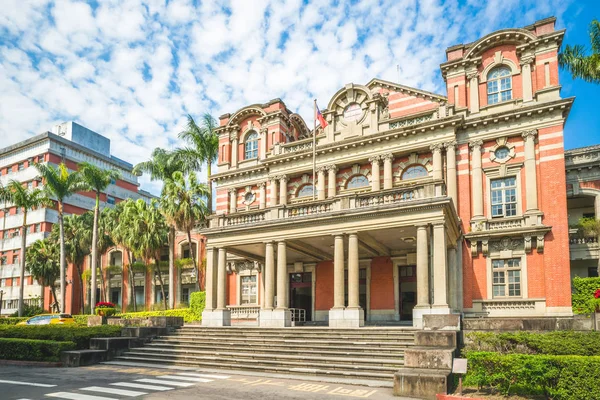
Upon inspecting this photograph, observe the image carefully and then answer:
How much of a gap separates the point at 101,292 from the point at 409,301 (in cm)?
3009

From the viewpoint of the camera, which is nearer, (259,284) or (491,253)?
(491,253)

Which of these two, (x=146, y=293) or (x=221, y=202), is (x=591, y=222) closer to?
(x=221, y=202)

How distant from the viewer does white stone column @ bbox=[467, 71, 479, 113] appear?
24.9m

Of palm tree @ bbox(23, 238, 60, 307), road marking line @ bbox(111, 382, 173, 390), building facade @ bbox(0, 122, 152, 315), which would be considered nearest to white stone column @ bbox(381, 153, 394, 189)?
road marking line @ bbox(111, 382, 173, 390)

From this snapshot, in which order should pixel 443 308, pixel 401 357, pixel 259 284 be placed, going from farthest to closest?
pixel 259 284 → pixel 443 308 → pixel 401 357

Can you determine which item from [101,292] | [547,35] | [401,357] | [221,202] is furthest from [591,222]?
[101,292]

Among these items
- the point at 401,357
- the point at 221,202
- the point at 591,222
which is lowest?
the point at 401,357

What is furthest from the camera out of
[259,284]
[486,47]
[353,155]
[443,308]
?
[259,284]

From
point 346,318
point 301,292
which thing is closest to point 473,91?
point 346,318

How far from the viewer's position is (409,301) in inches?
1007

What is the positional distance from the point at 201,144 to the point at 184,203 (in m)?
6.47

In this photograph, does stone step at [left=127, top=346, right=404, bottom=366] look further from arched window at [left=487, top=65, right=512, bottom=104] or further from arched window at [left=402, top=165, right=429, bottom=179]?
arched window at [left=487, top=65, right=512, bottom=104]

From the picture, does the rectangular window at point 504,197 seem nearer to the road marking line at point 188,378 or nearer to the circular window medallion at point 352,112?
the circular window medallion at point 352,112

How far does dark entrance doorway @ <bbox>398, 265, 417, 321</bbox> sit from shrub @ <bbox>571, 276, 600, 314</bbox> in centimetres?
736
